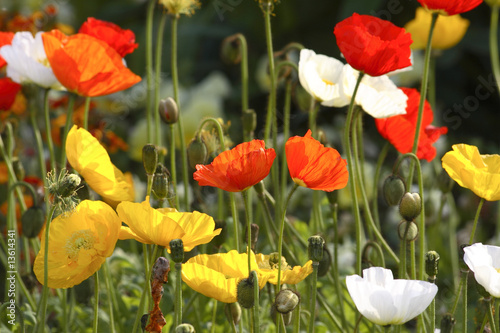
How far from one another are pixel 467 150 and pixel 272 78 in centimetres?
28

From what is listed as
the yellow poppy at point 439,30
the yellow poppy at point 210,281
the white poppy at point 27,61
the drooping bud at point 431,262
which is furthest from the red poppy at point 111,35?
the yellow poppy at point 439,30

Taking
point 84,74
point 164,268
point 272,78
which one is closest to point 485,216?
point 272,78

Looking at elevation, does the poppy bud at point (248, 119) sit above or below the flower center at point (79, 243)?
above

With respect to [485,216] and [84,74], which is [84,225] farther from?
[485,216]

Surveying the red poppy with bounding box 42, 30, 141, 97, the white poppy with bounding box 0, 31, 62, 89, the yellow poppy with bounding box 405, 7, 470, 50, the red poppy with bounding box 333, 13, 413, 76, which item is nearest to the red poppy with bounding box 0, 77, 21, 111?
the white poppy with bounding box 0, 31, 62, 89

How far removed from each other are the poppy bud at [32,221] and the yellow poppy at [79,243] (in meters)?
0.17

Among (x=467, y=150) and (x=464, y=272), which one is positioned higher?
(x=467, y=150)

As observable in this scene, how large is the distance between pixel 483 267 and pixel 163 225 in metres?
0.28

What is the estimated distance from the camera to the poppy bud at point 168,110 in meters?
0.83

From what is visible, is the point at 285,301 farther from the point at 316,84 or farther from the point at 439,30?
the point at 439,30

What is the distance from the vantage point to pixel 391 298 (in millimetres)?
570

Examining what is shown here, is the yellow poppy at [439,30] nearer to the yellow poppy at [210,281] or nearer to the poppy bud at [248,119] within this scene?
the poppy bud at [248,119]

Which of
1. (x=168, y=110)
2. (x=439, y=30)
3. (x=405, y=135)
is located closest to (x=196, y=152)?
(x=168, y=110)

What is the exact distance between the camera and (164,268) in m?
0.57
